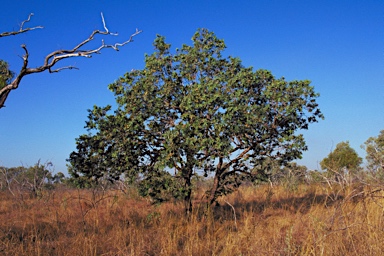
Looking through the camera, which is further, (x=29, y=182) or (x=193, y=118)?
(x=29, y=182)

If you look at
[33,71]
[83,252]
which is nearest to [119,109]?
[33,71]

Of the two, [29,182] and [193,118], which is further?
[29,182]

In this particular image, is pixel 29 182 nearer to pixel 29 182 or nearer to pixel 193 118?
pixel 29 182

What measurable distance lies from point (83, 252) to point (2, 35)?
194 inches

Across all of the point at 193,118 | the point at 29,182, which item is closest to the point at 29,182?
the point at 29,182

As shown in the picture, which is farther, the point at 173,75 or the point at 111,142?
the point at 173,75

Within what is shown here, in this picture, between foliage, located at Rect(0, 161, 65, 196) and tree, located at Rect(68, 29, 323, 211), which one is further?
foliage, located at Rect(0, 161, 65, 196)

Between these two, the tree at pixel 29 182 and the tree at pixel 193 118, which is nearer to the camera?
the tree at pixel 193 118

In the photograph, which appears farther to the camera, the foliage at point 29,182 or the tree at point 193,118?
the foliage at point 29,182

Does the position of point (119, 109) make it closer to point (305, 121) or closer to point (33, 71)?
point (33, 71)

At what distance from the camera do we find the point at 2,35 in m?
6.79

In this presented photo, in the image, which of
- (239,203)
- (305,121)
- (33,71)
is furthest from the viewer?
(239,203)

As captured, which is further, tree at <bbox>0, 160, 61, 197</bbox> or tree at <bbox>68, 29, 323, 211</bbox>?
tree at <bbox>0, 160, 61, 197</bbox>

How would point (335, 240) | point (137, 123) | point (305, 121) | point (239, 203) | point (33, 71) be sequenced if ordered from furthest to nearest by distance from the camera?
point (239, 203)
point (305, 121)
point (137, 123)
point (33, 71)
point (335, 240)
